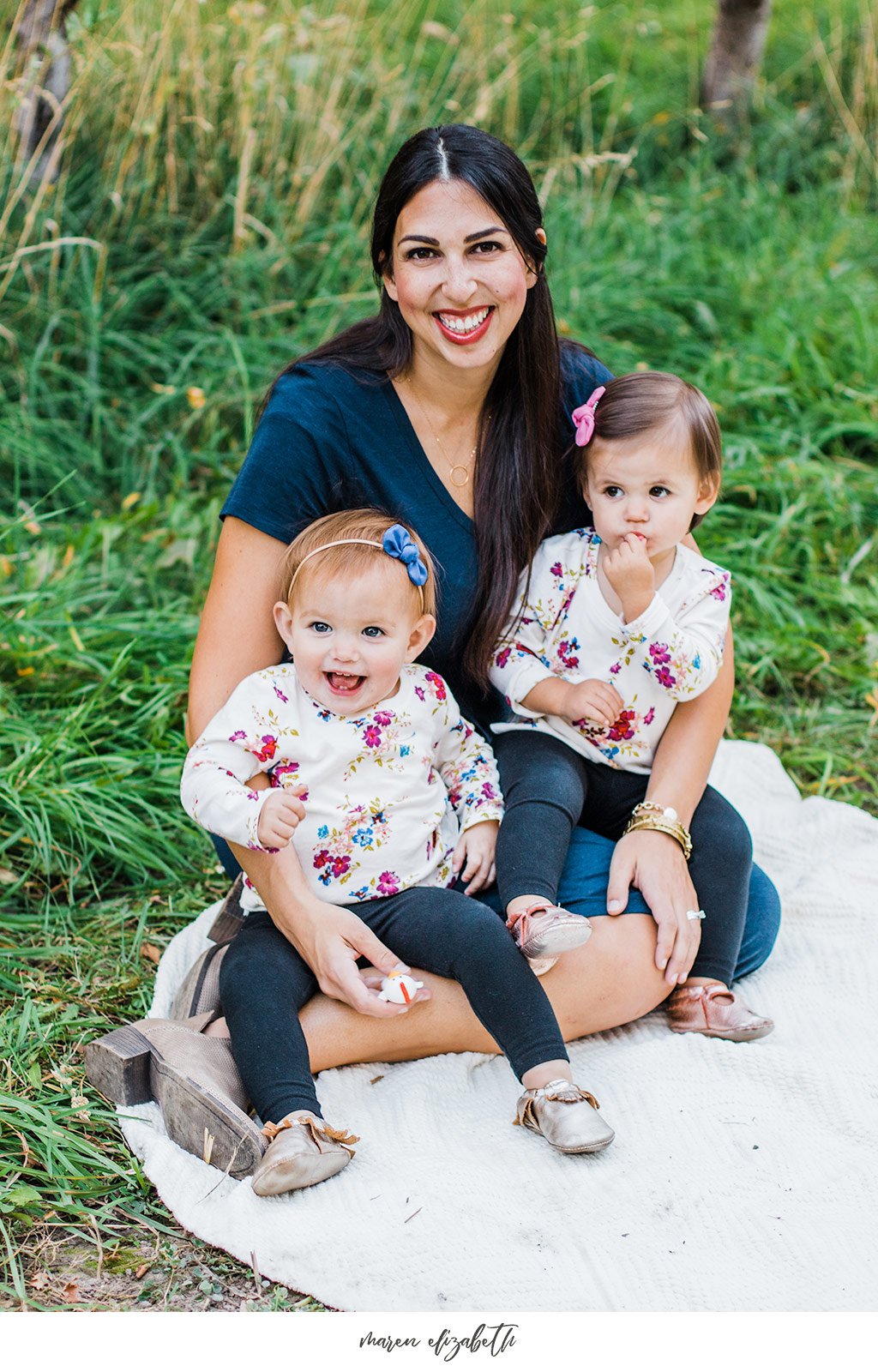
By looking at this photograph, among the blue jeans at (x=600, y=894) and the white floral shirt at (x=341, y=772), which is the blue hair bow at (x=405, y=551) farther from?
the blue jeans at (x=600, y=894)

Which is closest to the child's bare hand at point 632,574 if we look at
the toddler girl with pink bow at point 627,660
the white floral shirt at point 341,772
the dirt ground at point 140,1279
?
the toddler girl with pink bow at point 627,660

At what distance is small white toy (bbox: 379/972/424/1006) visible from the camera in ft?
6.22

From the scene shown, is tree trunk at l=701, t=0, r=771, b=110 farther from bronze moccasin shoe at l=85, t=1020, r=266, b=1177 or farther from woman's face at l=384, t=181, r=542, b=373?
bronze moccasin shoe at l=85, t=1020, r=266, b=1177

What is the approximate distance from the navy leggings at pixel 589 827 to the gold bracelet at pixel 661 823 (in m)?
0.06

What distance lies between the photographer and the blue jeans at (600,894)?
2123 millimetres

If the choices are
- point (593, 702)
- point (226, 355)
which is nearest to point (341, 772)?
point (593, 702)

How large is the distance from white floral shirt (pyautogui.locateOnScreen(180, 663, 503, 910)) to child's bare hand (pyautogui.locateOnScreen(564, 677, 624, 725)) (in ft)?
0.86

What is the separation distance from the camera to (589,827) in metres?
2.36

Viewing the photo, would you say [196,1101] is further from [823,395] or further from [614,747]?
[823,395]

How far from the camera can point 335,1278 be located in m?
1.62

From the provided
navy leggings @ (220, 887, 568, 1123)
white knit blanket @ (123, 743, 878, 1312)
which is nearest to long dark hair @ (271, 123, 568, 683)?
navy leggings @ (220, 887, 568, 1123)

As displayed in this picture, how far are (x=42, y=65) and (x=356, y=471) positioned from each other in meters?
2.02

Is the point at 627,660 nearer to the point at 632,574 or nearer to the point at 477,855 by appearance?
the point at 632,574

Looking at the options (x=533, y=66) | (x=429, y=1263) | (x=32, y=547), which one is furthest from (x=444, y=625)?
(x=533, y=66)
